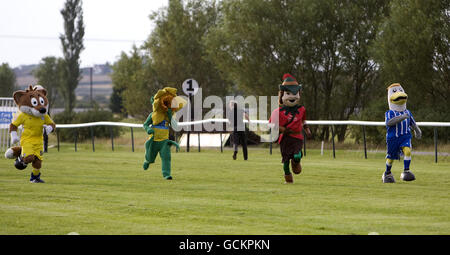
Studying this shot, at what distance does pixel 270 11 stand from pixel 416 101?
9.00 meters

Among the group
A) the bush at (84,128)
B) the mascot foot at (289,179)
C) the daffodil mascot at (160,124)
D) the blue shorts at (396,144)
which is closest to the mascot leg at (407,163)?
the blue shorts at (396,144)

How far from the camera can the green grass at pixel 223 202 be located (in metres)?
8.26

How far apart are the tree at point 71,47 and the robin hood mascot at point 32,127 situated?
43998 mm

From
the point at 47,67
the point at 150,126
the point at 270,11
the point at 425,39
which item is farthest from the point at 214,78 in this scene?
the point at 47,67

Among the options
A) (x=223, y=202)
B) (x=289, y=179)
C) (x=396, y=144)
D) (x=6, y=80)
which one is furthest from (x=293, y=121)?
(x=6, y=80)

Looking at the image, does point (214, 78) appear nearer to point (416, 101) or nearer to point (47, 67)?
point (416, 101)

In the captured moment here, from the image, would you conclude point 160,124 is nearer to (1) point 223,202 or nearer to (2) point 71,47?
(1) point 223,202

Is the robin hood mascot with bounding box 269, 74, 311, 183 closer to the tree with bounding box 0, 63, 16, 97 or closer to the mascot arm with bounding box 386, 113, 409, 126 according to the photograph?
the mascot arm with bounding box 386, 113, 409, 126

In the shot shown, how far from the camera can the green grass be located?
826cm

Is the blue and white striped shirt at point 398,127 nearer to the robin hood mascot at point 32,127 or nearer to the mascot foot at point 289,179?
the mascot foot at point 289,179

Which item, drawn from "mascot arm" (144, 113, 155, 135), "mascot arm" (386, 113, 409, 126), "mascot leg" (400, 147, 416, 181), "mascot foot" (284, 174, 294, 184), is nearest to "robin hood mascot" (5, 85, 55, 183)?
"mascot arm" (144, 113, 155, 135)

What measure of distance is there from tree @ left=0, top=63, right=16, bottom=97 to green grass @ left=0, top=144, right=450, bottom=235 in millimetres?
63477

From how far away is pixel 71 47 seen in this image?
195 ft

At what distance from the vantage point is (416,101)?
2906 centimetres
